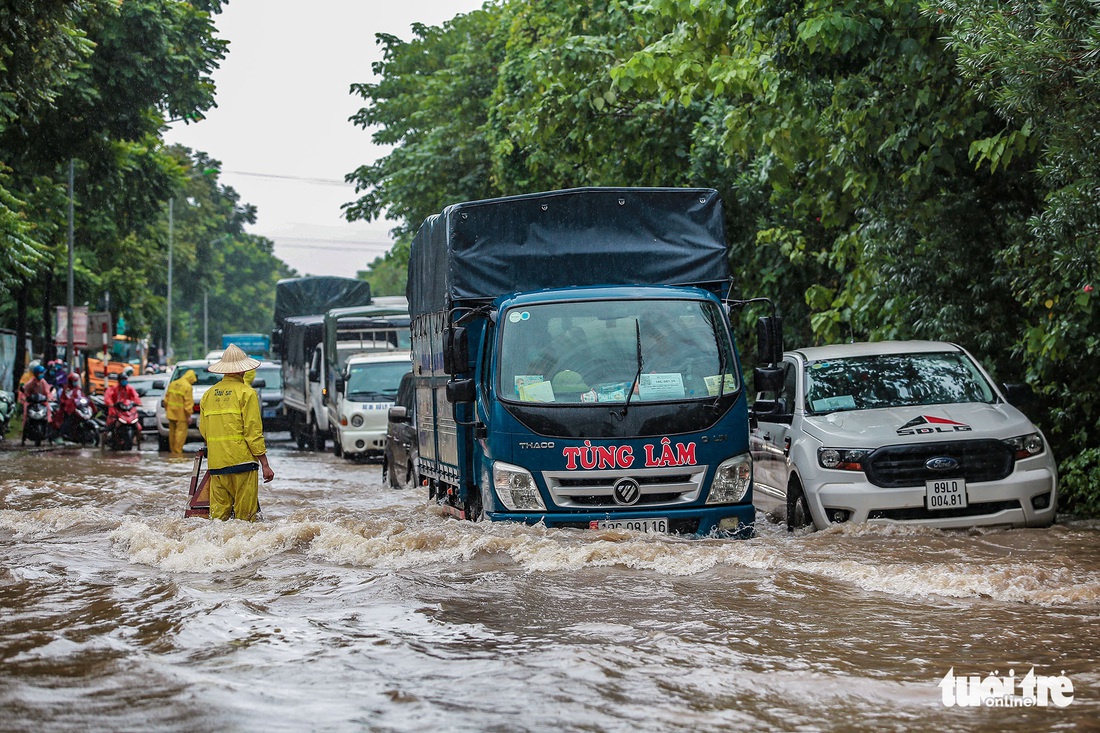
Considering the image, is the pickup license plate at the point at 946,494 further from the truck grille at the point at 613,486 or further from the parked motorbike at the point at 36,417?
the parked motorbike at the point at 36,417

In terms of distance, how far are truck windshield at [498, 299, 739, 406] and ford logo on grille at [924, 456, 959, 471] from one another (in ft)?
5.26

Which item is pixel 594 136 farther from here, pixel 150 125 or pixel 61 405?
pixel 61 405

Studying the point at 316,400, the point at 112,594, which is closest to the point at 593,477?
the point at 112,594

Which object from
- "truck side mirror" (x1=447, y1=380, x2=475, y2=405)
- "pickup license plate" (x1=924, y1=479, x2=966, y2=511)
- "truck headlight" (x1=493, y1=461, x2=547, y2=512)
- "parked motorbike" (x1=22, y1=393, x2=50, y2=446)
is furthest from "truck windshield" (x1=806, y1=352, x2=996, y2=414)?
"parked motorbike" (x1=22, y1=393, x2=50, y2=446)

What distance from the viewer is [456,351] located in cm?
1010

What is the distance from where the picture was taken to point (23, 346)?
3731 centimetres

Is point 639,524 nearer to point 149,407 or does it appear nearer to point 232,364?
point 232,364

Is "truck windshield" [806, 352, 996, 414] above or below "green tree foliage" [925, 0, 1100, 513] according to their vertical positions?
below

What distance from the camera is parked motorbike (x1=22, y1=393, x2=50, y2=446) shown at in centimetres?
2703

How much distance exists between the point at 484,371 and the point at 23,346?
29.9 metres

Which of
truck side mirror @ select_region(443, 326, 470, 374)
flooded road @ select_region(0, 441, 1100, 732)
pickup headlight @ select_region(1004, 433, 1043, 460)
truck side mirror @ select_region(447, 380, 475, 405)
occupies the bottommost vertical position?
flooded road @ select_region(0, 441, 1100, 732)

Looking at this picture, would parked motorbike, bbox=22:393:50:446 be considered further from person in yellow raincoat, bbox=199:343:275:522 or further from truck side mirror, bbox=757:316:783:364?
truck side mirror, bbox=757:316:783:364

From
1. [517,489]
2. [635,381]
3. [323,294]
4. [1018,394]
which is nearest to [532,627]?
[517,489]

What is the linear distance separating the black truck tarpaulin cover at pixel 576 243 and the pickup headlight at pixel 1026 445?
2.52 m
